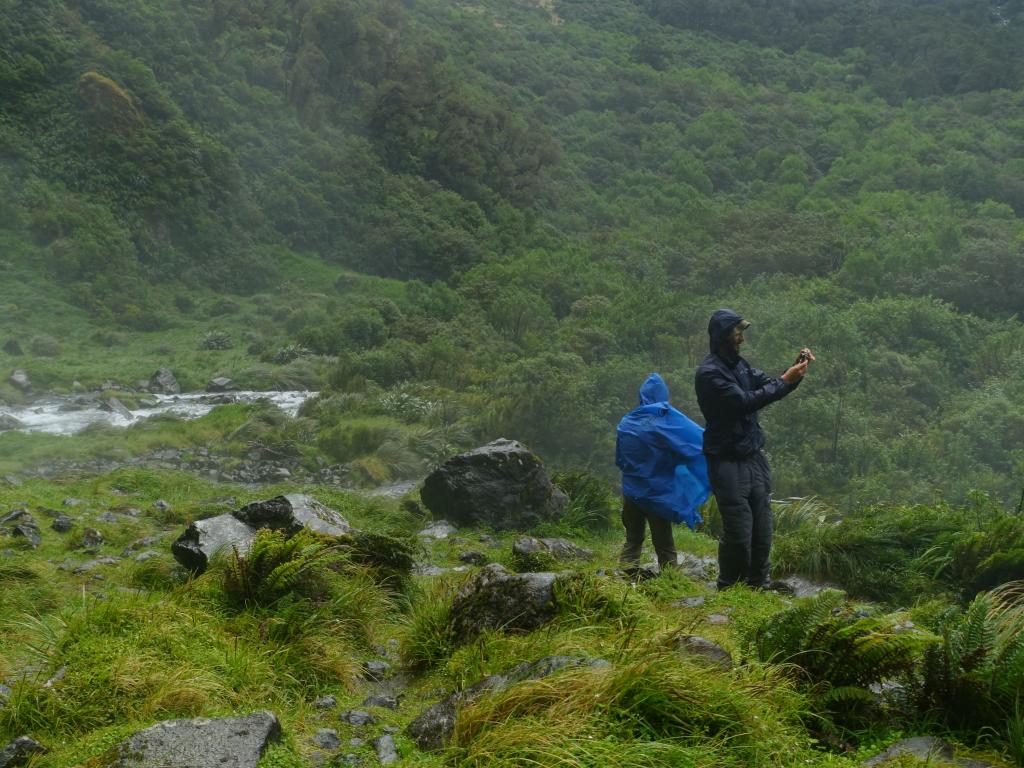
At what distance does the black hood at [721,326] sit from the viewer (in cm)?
602

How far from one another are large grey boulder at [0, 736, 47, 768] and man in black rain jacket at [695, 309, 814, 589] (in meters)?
3.88

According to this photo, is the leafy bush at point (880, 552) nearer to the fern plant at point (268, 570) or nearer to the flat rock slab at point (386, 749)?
the fern plant at point (268, 570)

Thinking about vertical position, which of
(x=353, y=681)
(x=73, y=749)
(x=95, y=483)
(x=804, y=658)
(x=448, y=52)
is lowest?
(x=95, y=483)

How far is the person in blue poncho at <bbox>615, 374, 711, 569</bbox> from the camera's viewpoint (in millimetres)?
6480

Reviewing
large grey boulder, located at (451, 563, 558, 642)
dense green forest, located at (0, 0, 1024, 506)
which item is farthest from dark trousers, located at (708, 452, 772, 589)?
dense green forest, located at (0, 0, 1024, 506)

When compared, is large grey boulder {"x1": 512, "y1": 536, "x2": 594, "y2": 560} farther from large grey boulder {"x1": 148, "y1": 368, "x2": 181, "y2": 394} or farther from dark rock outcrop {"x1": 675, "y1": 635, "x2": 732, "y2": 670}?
large grey boulder {"x1": 148, "y1": 368, "x2": 181, "y2": 394}

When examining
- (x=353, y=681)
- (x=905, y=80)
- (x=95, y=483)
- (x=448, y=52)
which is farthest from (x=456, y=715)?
(x=905, y=80)

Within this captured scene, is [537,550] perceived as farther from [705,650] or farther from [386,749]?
[386,749]

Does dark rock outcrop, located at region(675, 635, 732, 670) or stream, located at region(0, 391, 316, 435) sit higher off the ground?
dark rock outcrop, located at region(675, 635, 732, 670)

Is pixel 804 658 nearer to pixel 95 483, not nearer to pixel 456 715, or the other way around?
pixel 456 715

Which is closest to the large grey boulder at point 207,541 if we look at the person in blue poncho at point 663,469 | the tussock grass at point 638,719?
the person in blue poncho at point 663,469

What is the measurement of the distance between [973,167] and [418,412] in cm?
4376

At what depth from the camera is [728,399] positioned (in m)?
5.87

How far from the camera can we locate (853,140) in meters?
61.0
